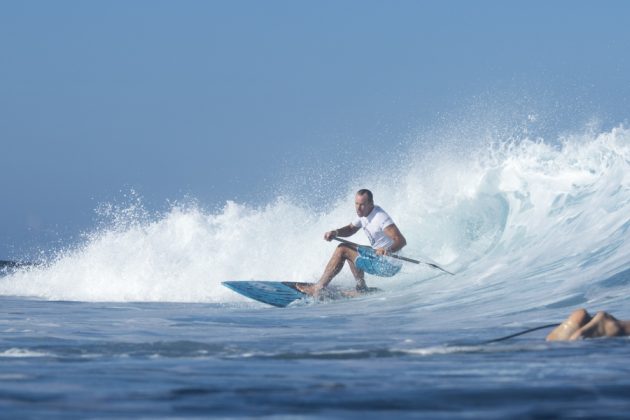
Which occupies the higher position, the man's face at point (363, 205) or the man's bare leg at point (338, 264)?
the man's face at point (363, 205)

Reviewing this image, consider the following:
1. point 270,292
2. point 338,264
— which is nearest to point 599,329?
point 338,264

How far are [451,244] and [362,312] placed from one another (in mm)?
5484

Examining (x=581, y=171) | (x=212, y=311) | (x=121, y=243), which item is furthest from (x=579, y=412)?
(x=121, y=243)

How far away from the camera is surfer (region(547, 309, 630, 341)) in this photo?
673 centimetres

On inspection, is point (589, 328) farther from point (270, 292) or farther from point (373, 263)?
point (270, 292)

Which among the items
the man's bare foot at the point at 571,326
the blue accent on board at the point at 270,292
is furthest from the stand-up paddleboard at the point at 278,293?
the man's bare foot at the point at 571,326

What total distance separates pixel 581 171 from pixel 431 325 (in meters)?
7.53

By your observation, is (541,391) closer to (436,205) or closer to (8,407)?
(8,407)

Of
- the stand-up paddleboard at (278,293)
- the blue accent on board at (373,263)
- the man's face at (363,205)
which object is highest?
the man's face at (363,205)

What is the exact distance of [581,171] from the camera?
16141mm

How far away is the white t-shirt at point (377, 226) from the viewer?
500 inches

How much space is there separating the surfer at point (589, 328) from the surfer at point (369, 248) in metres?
5.70

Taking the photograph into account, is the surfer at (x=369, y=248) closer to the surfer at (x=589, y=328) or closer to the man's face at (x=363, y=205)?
the man's face at (x=363, y=205)

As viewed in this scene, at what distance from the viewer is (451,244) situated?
1652 cm
